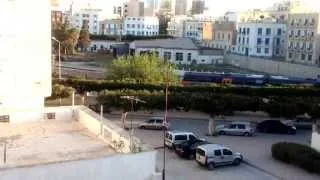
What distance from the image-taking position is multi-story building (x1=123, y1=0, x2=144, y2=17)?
142 meters

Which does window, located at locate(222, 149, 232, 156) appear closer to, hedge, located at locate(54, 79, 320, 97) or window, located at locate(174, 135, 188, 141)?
window, located at locate(174, 135, 188, 141)

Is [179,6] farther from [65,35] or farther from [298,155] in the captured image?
[298,155]

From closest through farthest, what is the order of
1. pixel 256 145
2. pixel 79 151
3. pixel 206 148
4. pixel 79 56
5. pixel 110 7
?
pixel 79 151, pixel 206 148, pixel 256 145, pixel 79 56, pixel 110 7

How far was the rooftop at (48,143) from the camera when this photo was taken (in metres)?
9.22

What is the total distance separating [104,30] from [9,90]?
10539 cm

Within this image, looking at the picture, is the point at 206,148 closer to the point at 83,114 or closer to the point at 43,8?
the point at 83,114

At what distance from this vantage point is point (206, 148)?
1931cm

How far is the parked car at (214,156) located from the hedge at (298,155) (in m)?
1.88

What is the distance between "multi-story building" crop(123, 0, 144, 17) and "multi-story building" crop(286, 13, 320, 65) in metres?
76.8

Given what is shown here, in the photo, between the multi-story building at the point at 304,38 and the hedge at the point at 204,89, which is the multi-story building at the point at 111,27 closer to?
the multi-story building at the point at 304,38

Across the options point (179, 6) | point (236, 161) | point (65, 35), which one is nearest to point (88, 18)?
point (65, 35)

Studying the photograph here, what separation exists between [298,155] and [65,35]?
52.4 metres

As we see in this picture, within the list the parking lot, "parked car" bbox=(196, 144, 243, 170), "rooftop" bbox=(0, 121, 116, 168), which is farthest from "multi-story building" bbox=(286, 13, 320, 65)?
"rooftop" bbox=(0, 121, 116, 168)

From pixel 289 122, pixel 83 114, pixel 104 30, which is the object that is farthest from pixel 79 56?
pixel 83 114
